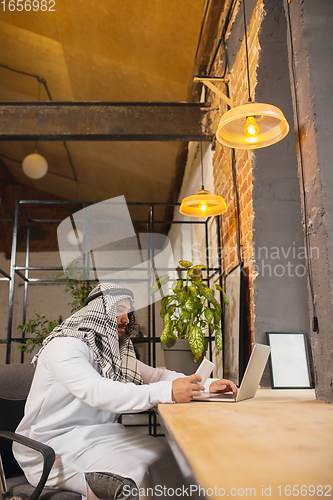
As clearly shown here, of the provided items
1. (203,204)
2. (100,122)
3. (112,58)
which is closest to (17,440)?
(203,204)

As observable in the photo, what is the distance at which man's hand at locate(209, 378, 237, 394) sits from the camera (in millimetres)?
1682

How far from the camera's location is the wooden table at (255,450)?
0.54 metres

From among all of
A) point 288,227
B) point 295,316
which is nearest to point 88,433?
point 295,316

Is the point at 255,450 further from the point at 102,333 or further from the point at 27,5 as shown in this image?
the point at 27,5

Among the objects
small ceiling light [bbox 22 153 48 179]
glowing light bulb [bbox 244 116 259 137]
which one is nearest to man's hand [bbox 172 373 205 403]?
glowing light bulb [bbox 244 116 259 137]

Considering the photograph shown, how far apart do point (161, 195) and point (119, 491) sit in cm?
633

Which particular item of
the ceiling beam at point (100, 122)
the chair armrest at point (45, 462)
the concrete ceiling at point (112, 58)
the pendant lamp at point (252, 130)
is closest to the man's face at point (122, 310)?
the chair armrest at point (45, 462)

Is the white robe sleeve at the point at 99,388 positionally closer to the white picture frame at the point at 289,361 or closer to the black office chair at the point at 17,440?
the black office chair at the point at 17,440

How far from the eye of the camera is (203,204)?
9.07 ft

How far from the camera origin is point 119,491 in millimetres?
1199

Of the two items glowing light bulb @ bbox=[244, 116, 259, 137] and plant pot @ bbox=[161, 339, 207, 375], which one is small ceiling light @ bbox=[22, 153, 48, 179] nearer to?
plant pot @ bbox=[161, 339, 207, 375]

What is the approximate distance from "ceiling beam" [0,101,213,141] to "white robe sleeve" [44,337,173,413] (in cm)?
265

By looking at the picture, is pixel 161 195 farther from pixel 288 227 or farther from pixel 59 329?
pixel 59 329

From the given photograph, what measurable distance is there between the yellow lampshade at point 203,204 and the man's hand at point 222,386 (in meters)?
1.34
